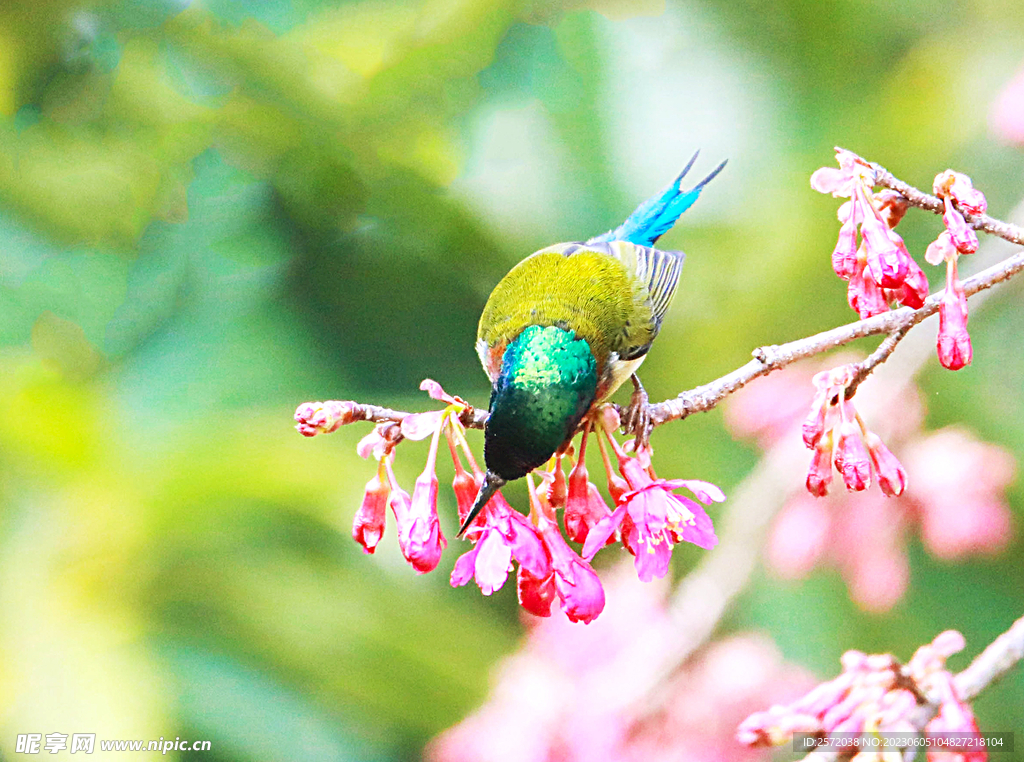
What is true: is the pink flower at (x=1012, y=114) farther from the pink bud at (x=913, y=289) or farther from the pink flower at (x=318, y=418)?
the pink flower at (x=318, y=418)

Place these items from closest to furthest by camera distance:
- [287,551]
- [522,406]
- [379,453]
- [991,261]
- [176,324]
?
[379,453], [522,406], [991,261], [287,551], [176,324]

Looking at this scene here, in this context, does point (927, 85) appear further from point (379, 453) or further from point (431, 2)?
point (379, 453)

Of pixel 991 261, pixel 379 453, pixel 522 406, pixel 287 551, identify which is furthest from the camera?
pixel 287 551

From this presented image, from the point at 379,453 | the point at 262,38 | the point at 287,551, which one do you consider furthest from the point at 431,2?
the point at 379,453

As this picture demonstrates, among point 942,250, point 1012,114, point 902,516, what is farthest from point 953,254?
point 1012,114

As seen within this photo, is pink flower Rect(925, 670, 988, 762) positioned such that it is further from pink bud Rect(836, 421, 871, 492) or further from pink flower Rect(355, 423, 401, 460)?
pink flower Rect(355, 423, 401, 460)

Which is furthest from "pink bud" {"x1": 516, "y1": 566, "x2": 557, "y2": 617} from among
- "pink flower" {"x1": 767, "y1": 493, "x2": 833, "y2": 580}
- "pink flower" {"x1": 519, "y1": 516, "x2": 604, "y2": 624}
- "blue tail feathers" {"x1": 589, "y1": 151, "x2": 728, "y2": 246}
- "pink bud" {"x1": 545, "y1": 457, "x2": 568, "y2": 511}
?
"pink flower" {"x1": 767, "y1": 493, "x2": 833, "y2": 580}
